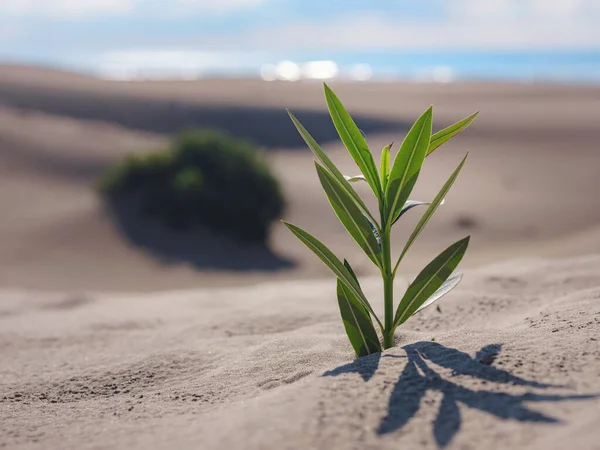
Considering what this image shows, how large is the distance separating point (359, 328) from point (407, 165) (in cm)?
65

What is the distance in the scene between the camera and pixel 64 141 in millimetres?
16344

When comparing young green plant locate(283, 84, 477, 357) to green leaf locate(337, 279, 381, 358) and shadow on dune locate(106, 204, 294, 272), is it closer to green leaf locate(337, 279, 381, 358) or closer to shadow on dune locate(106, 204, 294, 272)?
green leaf locate(337, 279, 381, 358)

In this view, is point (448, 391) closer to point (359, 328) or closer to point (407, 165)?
point (359, 328)

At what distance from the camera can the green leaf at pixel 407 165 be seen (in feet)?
8.12

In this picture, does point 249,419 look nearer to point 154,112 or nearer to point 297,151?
point 297,151

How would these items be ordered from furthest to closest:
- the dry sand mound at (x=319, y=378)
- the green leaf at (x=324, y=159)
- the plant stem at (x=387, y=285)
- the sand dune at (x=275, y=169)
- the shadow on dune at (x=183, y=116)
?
1. the shadow on dune at (x=183, y=116)
2. the sand dune at (x=275, y=169)
3. the plant stem at (x=387, y=285)
4. the green leaf at (x=324, y=159)
5. the dry sand mound at (x=319, y=378)

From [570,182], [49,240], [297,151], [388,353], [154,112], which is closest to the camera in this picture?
[388,353]

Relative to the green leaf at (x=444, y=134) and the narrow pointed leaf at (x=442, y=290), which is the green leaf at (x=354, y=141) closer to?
the green leaf at (x=444, y=134)

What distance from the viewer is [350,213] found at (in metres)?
2.53

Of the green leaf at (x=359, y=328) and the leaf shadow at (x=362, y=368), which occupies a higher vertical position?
the green leaf at (x=359, y=328)

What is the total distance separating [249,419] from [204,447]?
156 mm

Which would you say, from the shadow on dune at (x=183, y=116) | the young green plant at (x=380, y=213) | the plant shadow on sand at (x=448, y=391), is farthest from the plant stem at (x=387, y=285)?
the shadow on dune at (x=183, y=116)

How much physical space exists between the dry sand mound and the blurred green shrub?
5431 mm

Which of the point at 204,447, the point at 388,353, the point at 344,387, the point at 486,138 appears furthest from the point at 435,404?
the point at 486,138
